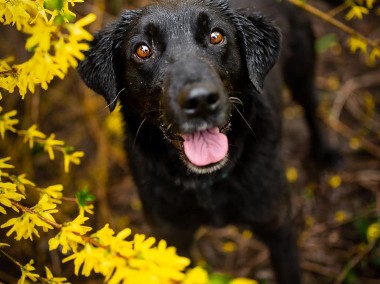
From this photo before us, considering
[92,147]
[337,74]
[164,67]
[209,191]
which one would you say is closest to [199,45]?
[164,67]

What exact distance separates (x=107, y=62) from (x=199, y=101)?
930 millimetres

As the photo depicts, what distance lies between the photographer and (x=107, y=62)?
2678mm

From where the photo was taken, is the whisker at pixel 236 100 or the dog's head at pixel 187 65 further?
the whisker at pixel 236 100

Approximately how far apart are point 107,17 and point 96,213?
223 centimetres

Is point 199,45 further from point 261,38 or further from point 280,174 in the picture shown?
point 280,174

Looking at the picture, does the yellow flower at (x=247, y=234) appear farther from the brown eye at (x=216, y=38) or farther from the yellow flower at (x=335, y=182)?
the brown eye at (x=216, y=38)

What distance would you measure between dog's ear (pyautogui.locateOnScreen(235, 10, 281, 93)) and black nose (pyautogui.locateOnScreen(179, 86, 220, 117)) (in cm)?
60

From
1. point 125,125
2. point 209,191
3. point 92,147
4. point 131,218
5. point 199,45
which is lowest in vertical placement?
point 131,218

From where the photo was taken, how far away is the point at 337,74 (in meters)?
5.09

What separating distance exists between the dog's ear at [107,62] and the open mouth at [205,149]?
560mm

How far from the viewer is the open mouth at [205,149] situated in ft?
7.57

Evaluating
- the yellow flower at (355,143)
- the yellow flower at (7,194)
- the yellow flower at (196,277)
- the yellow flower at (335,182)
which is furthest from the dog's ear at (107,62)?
the yellow flower at (355,143)

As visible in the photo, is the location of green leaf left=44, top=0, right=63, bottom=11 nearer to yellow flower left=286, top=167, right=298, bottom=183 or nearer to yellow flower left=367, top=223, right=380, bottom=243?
yellow flower left=367, top=223, right=380, bottom=243

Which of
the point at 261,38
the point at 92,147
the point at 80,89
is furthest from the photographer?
the point at 92,147
